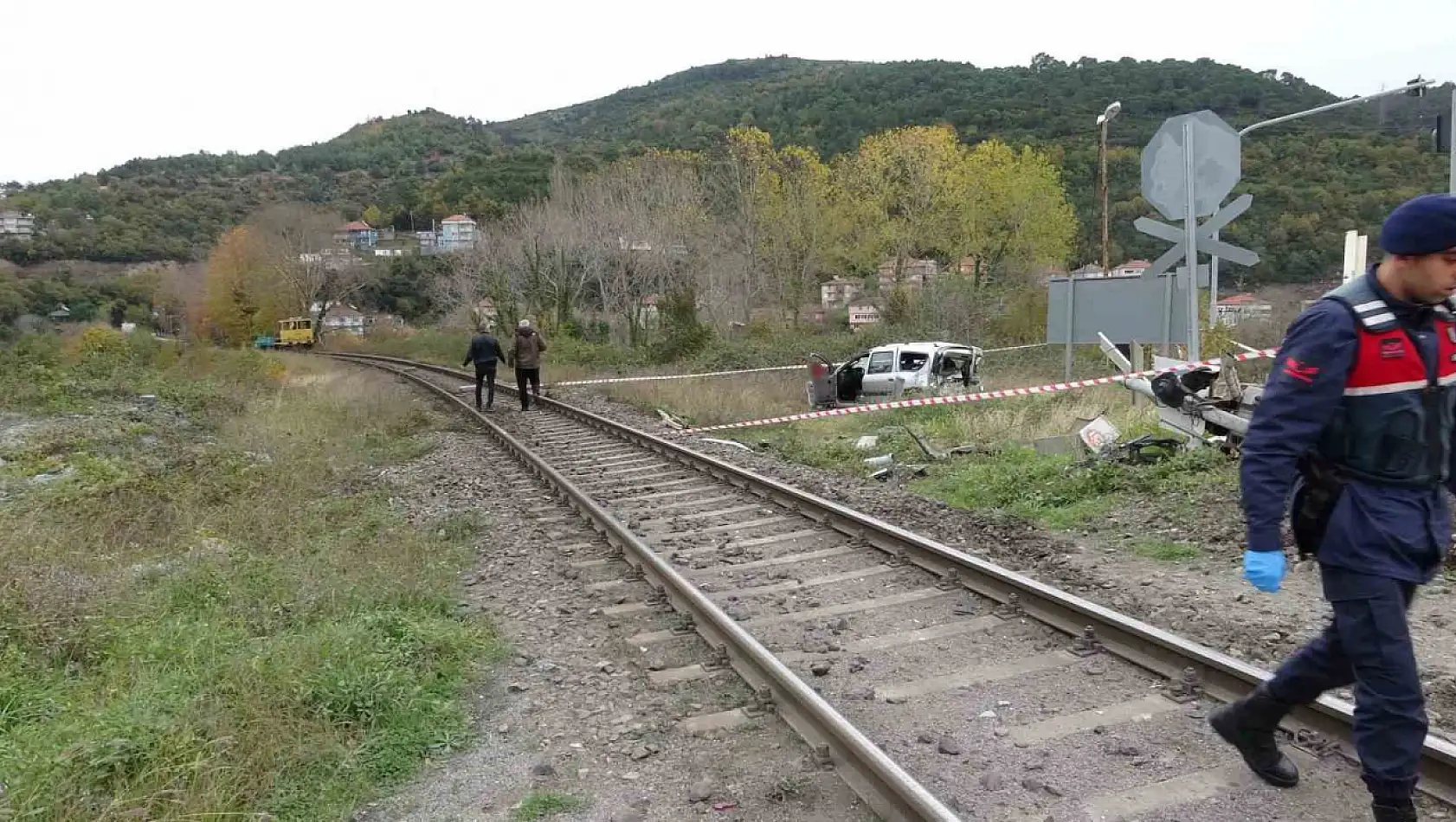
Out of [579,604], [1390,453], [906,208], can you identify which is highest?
[906,208]

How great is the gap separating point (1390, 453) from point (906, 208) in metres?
37.0

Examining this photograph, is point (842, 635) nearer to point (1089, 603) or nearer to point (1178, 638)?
point (1089, 603)

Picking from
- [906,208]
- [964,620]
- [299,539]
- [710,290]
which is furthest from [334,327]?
[964,620]

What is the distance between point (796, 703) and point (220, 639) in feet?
10.6

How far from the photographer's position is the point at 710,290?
123 feet

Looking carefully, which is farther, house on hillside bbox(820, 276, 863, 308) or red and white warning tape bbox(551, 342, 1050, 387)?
house on hillside bbox(820, 276, 863, 308)

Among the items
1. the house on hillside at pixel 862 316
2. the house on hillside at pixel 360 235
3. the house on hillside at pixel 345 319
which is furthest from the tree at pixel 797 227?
the house on hillside at pixel 360 235

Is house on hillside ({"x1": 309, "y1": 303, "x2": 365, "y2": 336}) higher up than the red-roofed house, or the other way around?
the red-roofed house

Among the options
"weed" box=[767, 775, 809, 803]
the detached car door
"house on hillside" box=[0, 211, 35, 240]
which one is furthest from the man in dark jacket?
"house on hillside" box=[0, 211, 35, 240]

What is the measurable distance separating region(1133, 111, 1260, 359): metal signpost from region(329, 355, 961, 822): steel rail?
227 inches

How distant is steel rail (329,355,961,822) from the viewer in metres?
2.96

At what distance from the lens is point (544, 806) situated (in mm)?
3260

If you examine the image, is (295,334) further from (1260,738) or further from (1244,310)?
(1260,738)

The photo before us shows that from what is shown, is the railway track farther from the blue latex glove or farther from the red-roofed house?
the red-roofed house
